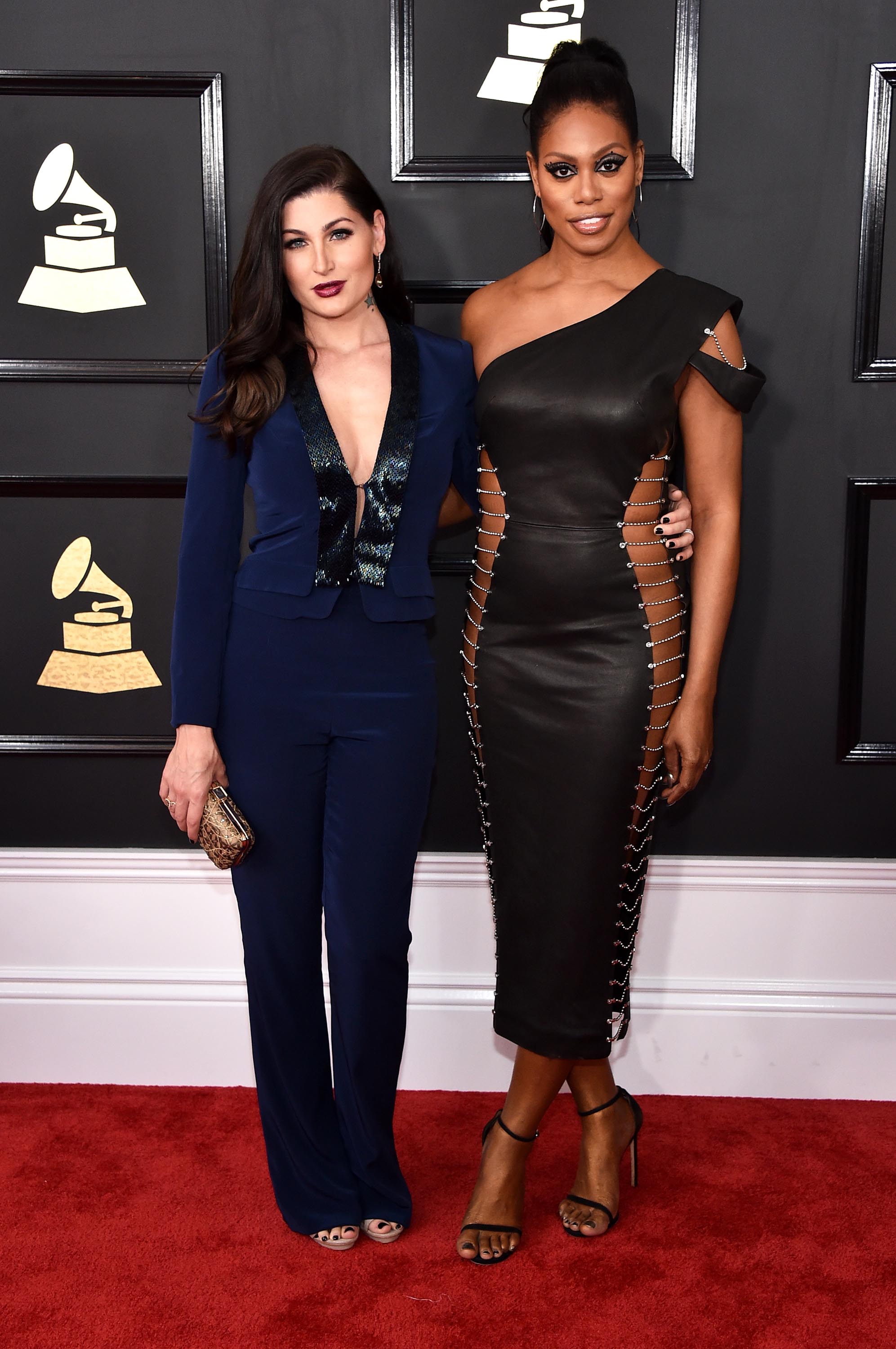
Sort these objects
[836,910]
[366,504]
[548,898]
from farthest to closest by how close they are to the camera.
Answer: [836,910] → [548,898] → [366,504]

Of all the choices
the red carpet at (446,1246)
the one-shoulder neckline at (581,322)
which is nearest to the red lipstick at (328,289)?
the one-shoulder neckline at (581,322)

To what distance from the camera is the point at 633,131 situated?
6.15ft

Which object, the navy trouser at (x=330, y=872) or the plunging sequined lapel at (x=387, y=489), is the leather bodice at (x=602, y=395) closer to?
the plunging sequined lapel at (x=387, y=489)

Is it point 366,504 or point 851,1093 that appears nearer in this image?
point 366,504

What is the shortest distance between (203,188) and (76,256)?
31 cm

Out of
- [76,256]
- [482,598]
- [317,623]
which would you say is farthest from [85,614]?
[482,598]

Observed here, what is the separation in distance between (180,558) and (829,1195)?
1.71 m

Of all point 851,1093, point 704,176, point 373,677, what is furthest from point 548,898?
point 704,176

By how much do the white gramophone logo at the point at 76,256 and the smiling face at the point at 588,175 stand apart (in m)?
0.98

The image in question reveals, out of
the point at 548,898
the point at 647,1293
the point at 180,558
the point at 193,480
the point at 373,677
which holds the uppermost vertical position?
the point at 193,480

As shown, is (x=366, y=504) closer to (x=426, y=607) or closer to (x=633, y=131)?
(x=426, y=607)

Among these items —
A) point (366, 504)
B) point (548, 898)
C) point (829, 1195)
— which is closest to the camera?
point (366, 504)

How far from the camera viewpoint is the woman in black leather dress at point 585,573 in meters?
1.85

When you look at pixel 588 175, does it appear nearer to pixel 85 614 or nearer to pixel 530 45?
pixel 530 45
